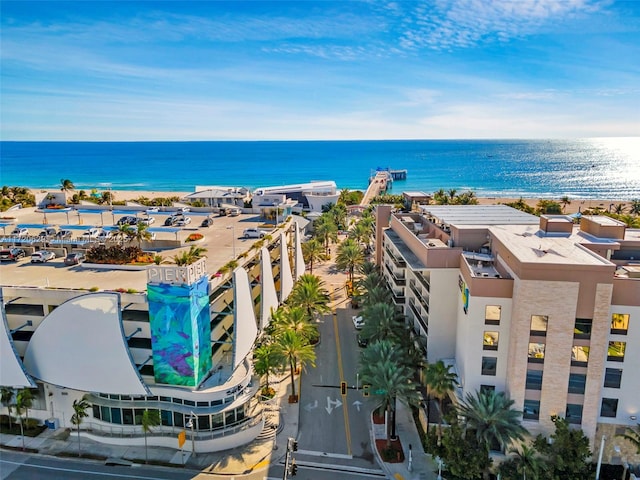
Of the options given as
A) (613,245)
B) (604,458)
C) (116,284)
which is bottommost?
(604,458)

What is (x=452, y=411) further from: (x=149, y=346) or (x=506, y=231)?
(x=149, y=346)

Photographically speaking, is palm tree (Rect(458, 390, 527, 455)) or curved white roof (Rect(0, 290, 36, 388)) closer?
palm tree (Rect(458, 390, 527, 455))

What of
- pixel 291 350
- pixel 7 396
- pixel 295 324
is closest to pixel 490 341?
pixel 291 350

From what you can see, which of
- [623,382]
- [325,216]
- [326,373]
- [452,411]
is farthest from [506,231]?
[325,216]

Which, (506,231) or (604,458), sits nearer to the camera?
(604,458)

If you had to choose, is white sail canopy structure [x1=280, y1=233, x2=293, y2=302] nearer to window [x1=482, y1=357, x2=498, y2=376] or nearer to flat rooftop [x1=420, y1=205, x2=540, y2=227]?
flat rooftop [x1=420, y1=205, x2=540, y2=227]

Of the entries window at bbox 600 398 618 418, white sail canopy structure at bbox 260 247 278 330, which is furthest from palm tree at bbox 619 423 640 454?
white sail canopy structure at bbox 260 247 278 330
